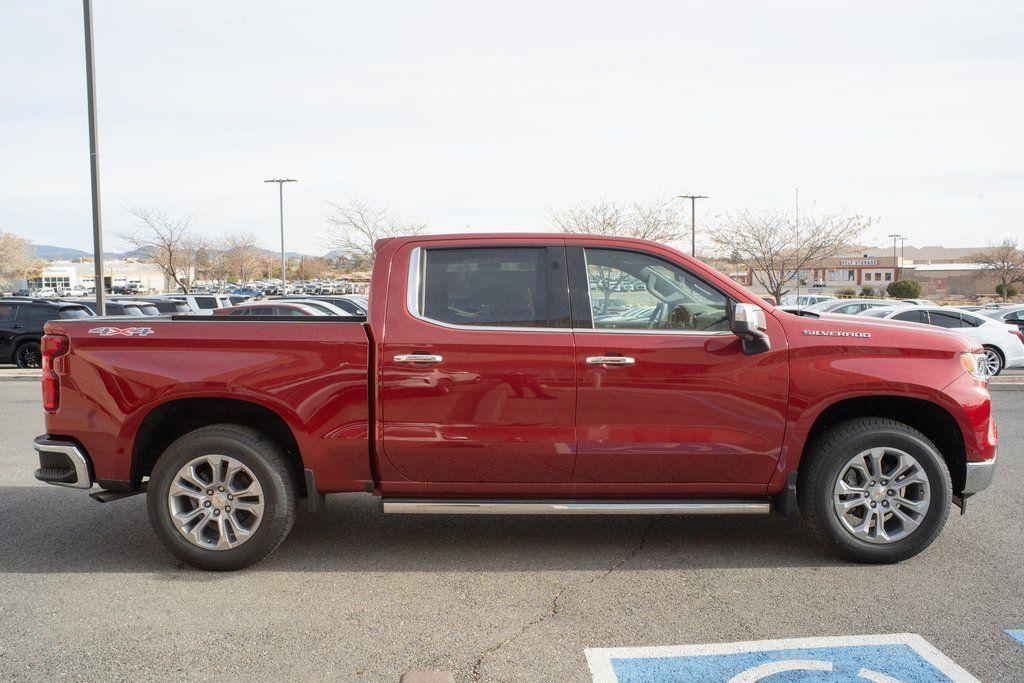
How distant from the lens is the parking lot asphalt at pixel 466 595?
357cm

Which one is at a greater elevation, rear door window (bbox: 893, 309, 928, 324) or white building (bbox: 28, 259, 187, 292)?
white building (bbox: 28, 259, 187, 292)

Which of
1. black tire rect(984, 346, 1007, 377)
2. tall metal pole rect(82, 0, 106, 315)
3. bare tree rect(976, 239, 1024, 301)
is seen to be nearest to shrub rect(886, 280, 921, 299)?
bare tree rect(976, 239, 1024, 301)

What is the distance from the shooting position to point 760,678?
3.34 meters

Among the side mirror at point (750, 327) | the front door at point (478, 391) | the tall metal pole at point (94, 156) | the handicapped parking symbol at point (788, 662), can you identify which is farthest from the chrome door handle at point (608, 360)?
the tall metal pole at point (94, 156)

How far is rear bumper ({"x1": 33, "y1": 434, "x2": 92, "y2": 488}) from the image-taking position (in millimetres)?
4695

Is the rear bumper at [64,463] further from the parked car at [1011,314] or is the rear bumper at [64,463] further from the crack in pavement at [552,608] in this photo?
the parked car at [1011,314]

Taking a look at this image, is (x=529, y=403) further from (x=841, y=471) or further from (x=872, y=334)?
(x=872, y=334)

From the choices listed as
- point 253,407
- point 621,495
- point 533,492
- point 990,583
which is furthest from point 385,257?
point 990,583

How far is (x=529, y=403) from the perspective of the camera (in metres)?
4.56

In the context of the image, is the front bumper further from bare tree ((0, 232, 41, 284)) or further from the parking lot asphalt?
bare tree ((0, 232, 41, 284))

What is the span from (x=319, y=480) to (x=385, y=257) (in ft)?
4.39

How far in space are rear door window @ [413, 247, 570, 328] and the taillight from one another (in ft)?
6.77

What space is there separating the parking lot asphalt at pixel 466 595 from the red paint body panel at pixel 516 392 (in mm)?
525

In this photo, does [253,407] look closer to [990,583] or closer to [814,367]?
[814,367]
